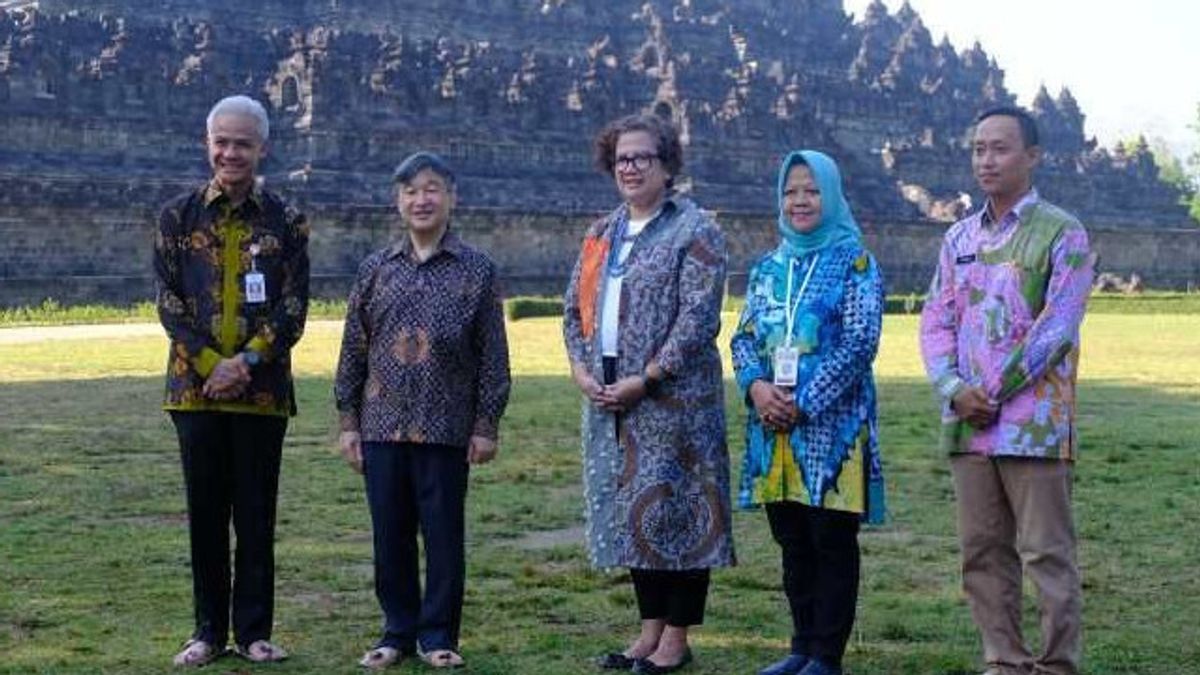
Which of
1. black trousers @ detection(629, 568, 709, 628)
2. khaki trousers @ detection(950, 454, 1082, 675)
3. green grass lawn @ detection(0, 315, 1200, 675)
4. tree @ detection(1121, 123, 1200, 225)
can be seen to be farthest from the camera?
tree @ detection(1121, 123, 1200, 225)

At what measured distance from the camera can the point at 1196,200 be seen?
65.8 m

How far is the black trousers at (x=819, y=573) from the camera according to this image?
6395 millimetres

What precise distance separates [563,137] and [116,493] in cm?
2997

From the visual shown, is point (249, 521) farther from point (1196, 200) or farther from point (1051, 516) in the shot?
point (1196, 200)

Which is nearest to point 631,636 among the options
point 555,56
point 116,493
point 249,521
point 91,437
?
point 249,521

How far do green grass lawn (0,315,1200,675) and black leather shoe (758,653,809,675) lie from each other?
19 cm

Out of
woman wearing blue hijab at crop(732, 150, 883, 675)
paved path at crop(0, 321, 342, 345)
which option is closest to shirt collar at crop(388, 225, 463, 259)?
woman wearing blue hijab at crop(732, 150, 883, 675)

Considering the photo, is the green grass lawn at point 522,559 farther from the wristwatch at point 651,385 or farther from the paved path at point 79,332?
the paved path at point 79,332

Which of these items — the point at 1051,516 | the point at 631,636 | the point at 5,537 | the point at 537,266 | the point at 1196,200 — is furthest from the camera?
the point at 1196,200

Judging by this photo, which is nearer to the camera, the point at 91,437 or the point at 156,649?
the point at 156,649

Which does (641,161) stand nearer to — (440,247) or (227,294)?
(440,247)

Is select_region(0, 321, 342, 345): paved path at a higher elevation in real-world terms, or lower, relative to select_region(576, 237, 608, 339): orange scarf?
lower

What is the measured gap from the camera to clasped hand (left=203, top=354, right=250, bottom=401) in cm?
657

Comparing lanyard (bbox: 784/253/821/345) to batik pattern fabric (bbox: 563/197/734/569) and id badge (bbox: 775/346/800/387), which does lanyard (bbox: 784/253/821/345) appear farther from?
batik pattern fabric (bbox: 563/197/734/569)
